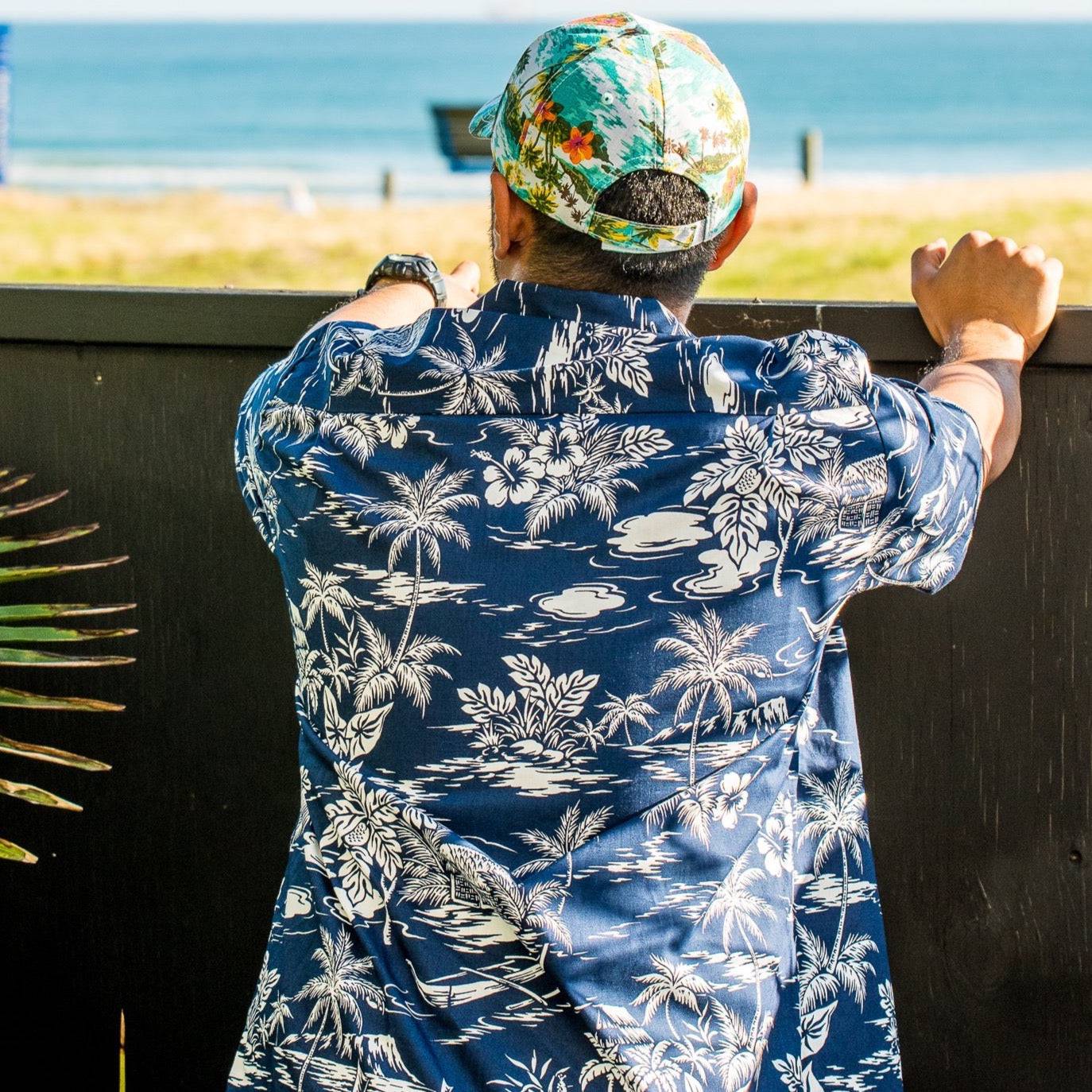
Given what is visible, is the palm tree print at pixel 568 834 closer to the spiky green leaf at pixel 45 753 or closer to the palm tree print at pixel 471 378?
the palm tree print at pixel 471 378

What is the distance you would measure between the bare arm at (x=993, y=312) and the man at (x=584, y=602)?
0.79 feet

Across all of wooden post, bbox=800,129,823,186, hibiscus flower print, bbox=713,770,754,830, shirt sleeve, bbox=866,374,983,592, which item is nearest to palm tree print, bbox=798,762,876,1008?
hibiscus flower print, bbox=713,770,754,830

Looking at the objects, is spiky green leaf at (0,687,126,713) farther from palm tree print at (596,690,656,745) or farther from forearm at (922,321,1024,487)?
forearm at (922,321,1024,487)

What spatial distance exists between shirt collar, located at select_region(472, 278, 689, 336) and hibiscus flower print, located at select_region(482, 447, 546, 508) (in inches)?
6.7

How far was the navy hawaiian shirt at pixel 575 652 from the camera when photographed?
1421mm

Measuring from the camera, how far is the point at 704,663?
1.43 m

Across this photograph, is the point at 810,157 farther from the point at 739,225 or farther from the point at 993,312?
the point at 739,225

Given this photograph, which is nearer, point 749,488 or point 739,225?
point 749,488

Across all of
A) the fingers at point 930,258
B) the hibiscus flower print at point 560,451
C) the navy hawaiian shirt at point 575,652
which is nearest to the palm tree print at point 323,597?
the navy hawaiian shirt at point 575,652

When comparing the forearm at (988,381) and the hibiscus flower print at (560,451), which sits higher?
the forearm at (988,381)

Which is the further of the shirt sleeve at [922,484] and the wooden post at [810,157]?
the wooden post at [810,157]

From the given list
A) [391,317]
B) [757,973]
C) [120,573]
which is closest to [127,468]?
[120,573]

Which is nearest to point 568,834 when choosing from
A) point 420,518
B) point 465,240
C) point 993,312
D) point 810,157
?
point 420,518

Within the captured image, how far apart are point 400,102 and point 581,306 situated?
62.4 meters
